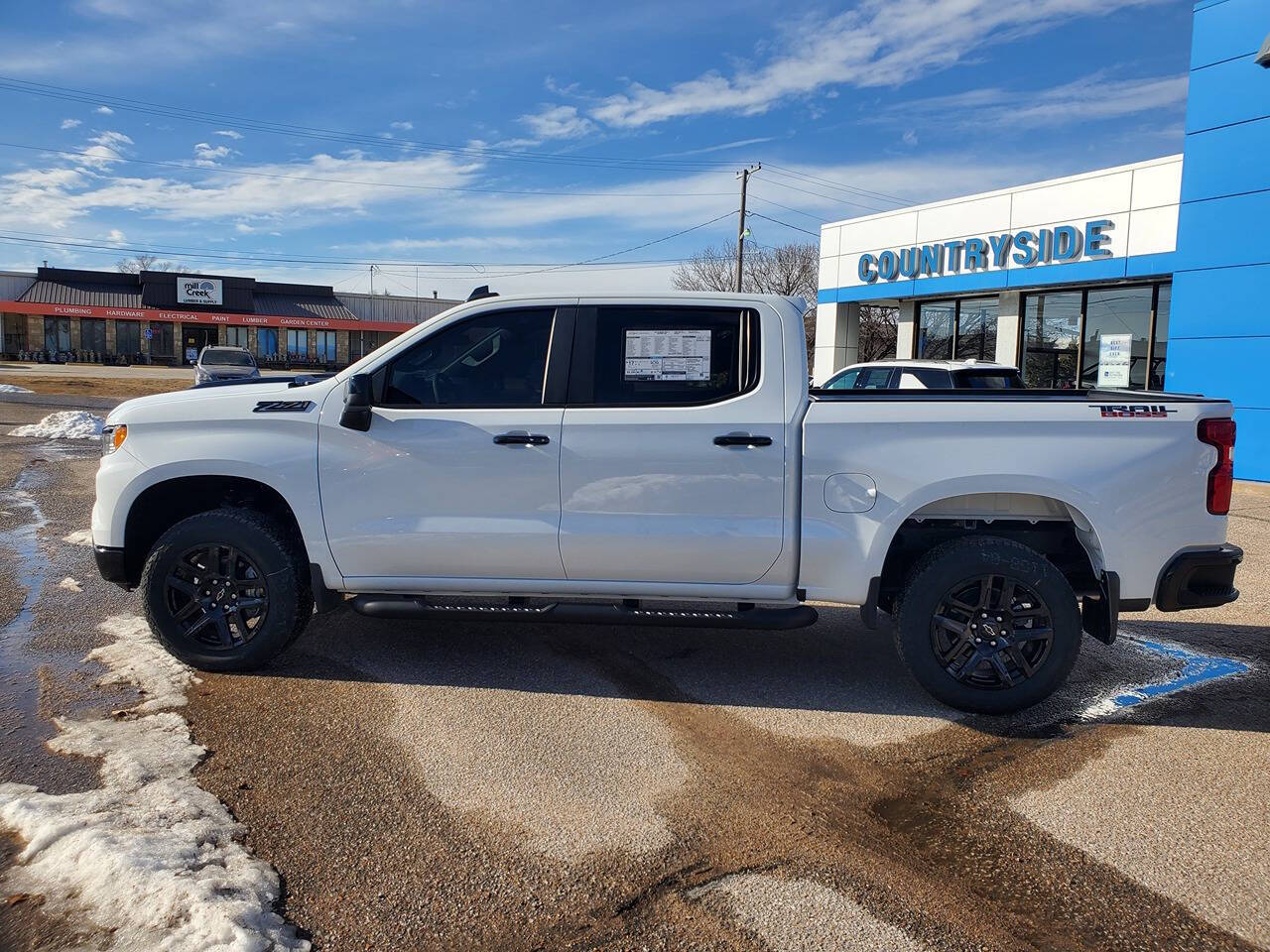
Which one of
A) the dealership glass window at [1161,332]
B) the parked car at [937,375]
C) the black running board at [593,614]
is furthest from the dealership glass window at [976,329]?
the black running board at [593,614]

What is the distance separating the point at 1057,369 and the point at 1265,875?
1887 cm

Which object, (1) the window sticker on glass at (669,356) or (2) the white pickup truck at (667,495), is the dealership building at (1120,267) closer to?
(2) the white pickup truck at (667,495)

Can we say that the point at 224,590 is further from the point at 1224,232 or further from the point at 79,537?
the point at 1224,232

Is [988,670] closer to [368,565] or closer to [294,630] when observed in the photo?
[368,565]

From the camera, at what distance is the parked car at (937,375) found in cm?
1232

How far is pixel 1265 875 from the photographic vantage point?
329 cm

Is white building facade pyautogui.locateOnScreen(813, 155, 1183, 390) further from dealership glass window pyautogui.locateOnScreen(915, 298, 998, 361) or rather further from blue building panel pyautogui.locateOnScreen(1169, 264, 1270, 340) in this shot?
blue building panel pyautogui.locateOnScreen(1169, 264, 1270, 340)

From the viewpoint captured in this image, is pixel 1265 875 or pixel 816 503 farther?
pixel 816 503

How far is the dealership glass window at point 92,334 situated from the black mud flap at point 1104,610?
220ft

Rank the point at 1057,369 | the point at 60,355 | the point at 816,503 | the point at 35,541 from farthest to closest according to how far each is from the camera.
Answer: the point at 60,355
the point at 1057,369
the point at 35,541
the point at 816,503

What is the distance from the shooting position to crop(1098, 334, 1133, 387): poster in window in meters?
18.9

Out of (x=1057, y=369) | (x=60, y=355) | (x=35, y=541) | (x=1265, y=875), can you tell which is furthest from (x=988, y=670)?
(x=60, y=355)

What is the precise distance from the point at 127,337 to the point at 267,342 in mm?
8320

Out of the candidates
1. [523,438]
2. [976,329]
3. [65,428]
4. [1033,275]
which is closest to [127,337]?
[65,428]
